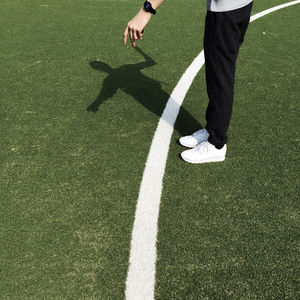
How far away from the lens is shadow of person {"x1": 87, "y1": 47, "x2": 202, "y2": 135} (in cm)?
419

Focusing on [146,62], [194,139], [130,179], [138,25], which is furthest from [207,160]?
[146,62]

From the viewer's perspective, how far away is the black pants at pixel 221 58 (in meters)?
2.85

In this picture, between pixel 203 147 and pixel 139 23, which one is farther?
pixel 203 147

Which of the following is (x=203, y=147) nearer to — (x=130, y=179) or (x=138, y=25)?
(x=130, y=179)

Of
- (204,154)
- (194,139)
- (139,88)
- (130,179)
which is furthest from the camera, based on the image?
(139,88)

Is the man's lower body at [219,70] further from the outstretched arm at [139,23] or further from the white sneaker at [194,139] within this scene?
Answer: the outstretched arm at [139,23]

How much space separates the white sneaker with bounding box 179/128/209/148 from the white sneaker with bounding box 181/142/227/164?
215mm

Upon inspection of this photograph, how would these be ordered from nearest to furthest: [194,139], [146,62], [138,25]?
[138,25]
[194,139]
[146,62]

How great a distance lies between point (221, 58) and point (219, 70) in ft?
0.35

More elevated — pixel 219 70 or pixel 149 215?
pixel 219 70

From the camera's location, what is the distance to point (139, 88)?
4.93 m

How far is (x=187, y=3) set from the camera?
9.42 meters

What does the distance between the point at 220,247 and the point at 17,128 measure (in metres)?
2.48

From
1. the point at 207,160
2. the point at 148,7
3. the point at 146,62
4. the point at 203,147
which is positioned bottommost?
the point at 146,62
